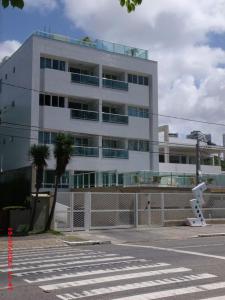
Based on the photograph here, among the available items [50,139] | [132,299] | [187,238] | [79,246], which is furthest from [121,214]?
[132,299]

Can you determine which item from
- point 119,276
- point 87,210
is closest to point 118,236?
point 87,210

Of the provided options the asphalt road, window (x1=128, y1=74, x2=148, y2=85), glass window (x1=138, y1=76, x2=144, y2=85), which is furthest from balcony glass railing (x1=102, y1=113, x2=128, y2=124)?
the asphalt road

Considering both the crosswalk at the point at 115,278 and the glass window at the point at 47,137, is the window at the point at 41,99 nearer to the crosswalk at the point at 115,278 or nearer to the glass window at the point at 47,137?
the glass window at the point at 47,137

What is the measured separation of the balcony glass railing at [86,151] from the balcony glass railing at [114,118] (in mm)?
2637

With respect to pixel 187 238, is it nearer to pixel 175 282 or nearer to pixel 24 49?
pixel 175 282

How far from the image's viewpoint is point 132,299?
28.0 ft

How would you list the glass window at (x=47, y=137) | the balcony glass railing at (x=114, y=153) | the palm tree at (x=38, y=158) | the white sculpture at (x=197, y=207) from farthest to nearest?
the balcony glass railing at (x=114, y=153) < the glass window at (x=47, y=137) < the white sculpture at (x=197, y=207) < the palm tree at (x=38, y=158)

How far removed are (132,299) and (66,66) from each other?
33753 millimetres

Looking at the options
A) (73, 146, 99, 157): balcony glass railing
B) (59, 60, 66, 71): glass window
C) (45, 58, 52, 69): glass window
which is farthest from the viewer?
(59, 60, 66, 71): glass window

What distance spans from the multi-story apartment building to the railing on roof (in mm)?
79

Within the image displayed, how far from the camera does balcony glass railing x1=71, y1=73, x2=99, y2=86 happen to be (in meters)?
40.9

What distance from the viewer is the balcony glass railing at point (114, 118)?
42.3 m

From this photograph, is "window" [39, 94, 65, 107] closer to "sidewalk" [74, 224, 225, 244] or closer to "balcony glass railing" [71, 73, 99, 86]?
"balcony glass railing" [71, 73, 99, 86]

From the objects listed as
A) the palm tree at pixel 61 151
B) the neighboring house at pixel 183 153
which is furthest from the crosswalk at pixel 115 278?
the neighboring house at pixel 183 153
